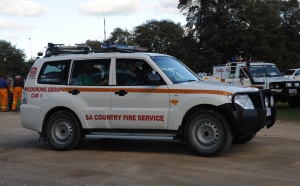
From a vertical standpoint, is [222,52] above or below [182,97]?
above

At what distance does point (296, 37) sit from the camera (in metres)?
60.7

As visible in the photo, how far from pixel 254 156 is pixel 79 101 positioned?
3.47 metres

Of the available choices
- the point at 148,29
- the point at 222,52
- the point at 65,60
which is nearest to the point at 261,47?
the point at 222,52

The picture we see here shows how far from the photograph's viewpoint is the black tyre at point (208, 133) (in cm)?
750

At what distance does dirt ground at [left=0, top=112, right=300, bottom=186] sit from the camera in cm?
620

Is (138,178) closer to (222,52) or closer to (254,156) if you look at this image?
(254,156)

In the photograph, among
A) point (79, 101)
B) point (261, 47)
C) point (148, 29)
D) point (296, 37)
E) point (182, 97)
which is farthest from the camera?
point (148, 29)

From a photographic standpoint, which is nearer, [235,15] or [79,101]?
[79,101]

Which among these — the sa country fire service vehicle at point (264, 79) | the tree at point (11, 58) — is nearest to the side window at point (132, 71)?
the sa country fire service vehicle at point (264, 79)

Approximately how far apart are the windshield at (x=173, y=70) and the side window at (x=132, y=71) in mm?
256

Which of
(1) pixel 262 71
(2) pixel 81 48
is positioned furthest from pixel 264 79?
(2) pixel 81 48

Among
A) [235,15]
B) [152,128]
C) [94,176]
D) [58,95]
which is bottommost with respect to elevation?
[94,176]

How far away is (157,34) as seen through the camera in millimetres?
94000

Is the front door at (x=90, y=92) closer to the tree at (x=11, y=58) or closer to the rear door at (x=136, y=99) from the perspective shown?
the rear door at (x=136, y=99)
